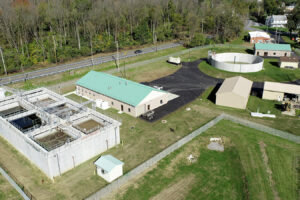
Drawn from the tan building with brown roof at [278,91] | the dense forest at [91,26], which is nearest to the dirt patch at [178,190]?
the tan building with brown roof at [278,91]

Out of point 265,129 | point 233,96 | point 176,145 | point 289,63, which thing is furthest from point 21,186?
point 289,63

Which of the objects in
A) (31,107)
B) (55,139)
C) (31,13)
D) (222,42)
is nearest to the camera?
(55,139)

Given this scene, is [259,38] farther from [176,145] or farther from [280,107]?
[176,145]

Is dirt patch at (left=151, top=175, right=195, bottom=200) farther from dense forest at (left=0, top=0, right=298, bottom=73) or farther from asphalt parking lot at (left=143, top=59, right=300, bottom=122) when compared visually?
dense forest at (left=0, top=0, right=298, bottom=73)

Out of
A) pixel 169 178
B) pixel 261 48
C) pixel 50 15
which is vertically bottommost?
pixel 169 178

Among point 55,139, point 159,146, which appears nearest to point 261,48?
point 159,146

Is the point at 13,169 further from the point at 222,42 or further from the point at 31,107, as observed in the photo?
the point at 222,42

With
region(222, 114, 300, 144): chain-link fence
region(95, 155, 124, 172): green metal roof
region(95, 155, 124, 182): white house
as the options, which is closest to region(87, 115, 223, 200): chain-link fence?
region(95, 155, 124, 182): white house
